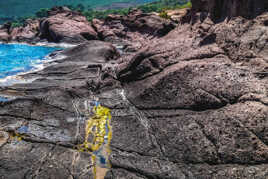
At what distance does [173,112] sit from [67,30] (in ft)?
92.8

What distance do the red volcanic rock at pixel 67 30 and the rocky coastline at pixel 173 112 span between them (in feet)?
74.9

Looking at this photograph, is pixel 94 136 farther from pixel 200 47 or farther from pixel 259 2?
pixel 259 2

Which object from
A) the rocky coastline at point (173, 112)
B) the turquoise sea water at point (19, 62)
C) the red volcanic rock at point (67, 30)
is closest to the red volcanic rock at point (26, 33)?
the red volcanic rock at point (67, 30)

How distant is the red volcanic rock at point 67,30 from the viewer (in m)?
29.5

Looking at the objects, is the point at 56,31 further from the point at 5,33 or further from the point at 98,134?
the point at 98,134

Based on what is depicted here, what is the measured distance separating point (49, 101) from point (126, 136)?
2919 mm

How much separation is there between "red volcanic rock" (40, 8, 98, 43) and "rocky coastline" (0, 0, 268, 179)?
2284 cm

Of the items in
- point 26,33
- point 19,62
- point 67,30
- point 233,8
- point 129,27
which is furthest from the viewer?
point 26,33

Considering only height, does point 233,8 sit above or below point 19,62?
above

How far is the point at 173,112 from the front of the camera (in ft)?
18.1

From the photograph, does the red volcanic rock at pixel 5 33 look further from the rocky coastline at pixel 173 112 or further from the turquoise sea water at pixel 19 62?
the rocky coastline at pixel 173 112

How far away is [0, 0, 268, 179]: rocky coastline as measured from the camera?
4117 millimetres

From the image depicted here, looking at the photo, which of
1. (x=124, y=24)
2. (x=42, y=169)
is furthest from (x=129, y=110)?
(x=124, y=24)

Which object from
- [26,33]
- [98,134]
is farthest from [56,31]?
[98,134]
